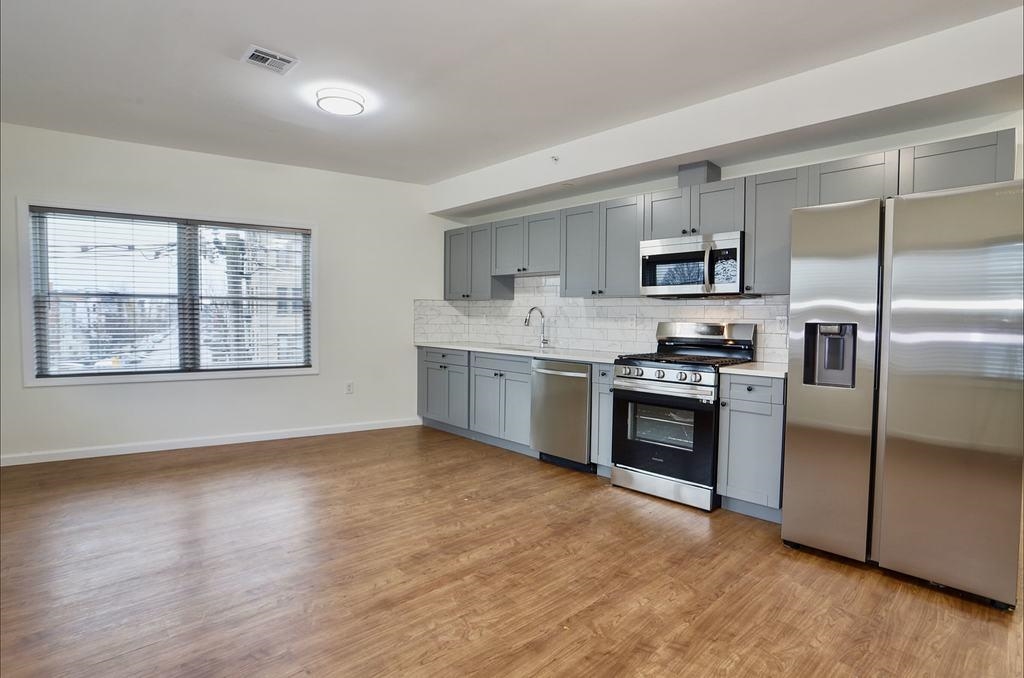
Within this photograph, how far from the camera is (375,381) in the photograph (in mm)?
5734

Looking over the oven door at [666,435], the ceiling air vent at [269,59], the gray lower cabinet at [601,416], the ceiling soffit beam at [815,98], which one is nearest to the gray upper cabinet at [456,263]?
the ceiling soffit beam at [815,98]

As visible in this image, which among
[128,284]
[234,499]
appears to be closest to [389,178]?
[128,284]

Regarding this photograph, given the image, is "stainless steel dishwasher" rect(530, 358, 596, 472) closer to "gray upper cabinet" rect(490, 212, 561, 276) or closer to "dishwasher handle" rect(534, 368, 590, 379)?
"dishwasher handle" rect(534, 368, 590, 379)

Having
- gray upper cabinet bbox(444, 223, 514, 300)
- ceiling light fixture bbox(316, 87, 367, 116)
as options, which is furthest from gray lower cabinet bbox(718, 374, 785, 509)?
ceiling light fixture bbox(316, 87, 367, 116)

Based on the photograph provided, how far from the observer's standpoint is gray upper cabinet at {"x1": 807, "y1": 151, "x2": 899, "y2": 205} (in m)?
2.90

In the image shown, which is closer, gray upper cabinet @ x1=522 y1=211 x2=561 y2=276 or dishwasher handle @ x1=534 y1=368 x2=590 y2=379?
dishwasher handle @ x1=534 y1=368 x2=590 y2=379

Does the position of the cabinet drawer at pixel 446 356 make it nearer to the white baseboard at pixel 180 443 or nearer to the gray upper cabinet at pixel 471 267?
the gray upper cabinet at pixel 471 267

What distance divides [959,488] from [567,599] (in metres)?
1.84

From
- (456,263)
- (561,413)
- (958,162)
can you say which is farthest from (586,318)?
(958,162)

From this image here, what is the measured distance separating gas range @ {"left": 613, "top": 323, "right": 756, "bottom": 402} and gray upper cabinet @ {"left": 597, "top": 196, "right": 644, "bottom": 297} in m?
0.47

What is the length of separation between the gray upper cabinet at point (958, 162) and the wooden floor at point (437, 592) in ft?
6.71

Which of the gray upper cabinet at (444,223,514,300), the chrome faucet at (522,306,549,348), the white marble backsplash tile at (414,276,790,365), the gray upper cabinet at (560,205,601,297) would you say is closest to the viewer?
the white marble backsplash tile at (414,276,790,365)

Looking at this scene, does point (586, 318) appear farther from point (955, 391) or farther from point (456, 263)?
point (955, 391)

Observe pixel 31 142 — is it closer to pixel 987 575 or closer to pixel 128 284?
pixel 128 284
